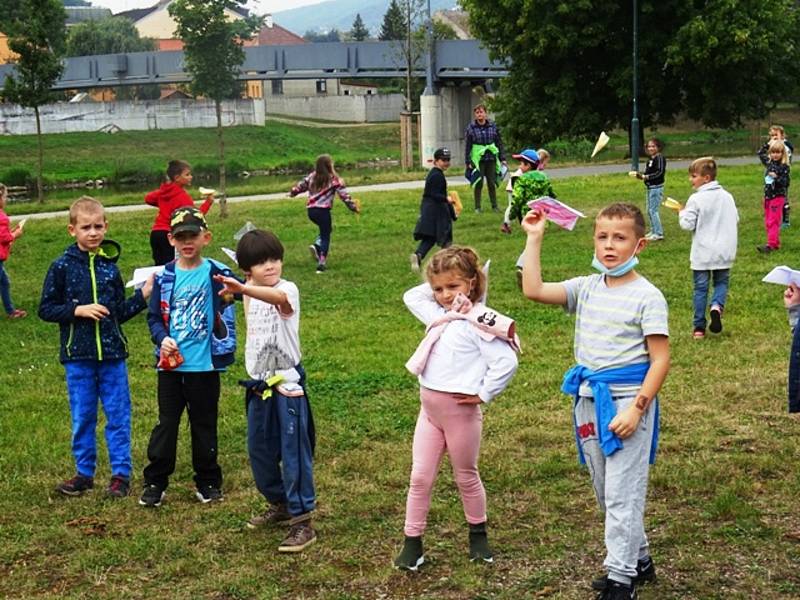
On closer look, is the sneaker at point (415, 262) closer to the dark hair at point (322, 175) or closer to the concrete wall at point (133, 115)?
the dark hair at point (322, 175)

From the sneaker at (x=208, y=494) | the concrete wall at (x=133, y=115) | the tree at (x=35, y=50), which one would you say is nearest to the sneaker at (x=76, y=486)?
the sneaker at (x=208, y=494)

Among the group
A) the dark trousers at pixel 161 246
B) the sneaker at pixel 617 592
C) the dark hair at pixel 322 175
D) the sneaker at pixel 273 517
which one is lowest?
the sneaker at pixel 273 517

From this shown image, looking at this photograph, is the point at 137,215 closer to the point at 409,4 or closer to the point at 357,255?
the point at 357,255

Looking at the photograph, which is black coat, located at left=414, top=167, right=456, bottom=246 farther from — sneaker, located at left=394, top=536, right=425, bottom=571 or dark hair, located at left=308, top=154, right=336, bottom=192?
sneaker, located at left=394, top=536, right=425, bottom=571

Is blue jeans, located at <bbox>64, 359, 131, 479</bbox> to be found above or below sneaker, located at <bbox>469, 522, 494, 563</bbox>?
above

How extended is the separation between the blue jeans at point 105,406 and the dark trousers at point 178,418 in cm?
32

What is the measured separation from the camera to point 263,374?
19.8ft

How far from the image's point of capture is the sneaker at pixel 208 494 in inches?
263

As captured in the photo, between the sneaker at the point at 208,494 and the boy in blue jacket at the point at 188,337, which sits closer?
the boy in blue jacket at the point at 188,337

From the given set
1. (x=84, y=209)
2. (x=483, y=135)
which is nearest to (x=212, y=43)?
(x=483, y=135)

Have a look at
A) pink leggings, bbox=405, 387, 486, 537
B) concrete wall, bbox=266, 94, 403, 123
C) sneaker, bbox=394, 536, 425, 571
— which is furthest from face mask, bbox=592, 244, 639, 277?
concrete wall, bbox=266, 94, 403, 123

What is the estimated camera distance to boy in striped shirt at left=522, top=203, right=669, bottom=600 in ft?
16.0

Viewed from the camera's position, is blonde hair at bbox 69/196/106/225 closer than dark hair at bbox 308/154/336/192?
Yes

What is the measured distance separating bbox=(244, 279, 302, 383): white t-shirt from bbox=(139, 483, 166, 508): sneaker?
1.09 meters
